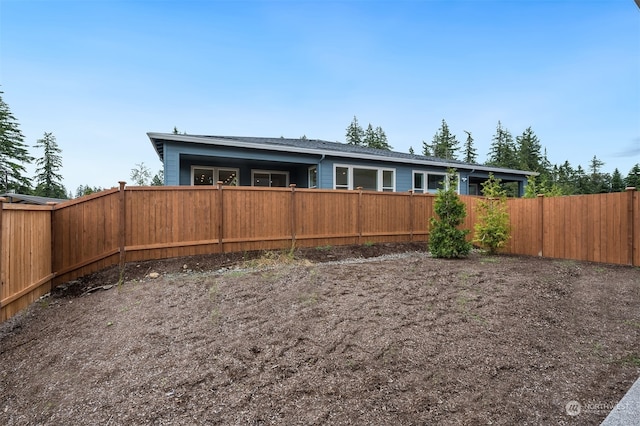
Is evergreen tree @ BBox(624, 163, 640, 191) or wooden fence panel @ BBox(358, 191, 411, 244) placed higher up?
evergreen tree @ BBox(624, 163, 640, 191)

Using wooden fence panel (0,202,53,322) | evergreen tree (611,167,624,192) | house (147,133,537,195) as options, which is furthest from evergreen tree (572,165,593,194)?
wooden fence panel (0,202,53,322)

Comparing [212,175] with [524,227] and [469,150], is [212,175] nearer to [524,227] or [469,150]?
[524,227]

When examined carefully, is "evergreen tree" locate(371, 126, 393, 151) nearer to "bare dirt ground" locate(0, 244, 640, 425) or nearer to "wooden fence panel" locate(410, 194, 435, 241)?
"wooden fence panel" locate(410, 194, 435, 241)

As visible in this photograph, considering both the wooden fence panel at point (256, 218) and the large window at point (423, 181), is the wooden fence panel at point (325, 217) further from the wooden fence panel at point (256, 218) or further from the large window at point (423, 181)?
the large window at point (423, 181)

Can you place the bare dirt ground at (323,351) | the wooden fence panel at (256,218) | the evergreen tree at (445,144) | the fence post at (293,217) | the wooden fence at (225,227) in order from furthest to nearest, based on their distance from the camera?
the evergreen tree at (445,144), the fence post at (293,217), the wooden fence panel at (256,218), the wooden fence at (225,227), the bare dirt ground at (323,351)

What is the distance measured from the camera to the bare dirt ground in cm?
218

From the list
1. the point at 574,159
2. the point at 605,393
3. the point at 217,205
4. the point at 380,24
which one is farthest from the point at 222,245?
the point at 574,159

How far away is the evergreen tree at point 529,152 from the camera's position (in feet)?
125

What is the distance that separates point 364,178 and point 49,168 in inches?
1475

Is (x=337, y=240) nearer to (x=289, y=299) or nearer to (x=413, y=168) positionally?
(x=289, y=299)

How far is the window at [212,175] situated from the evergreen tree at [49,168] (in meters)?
31.6

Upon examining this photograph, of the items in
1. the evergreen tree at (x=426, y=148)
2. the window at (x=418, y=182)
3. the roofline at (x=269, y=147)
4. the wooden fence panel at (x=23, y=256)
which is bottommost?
the wooden fence panel at (x=23, y=256)

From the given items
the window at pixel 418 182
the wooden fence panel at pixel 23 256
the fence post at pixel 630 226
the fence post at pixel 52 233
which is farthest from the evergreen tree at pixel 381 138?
the wooden fence panel at pixel 23 256

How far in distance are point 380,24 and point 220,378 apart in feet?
35.0
